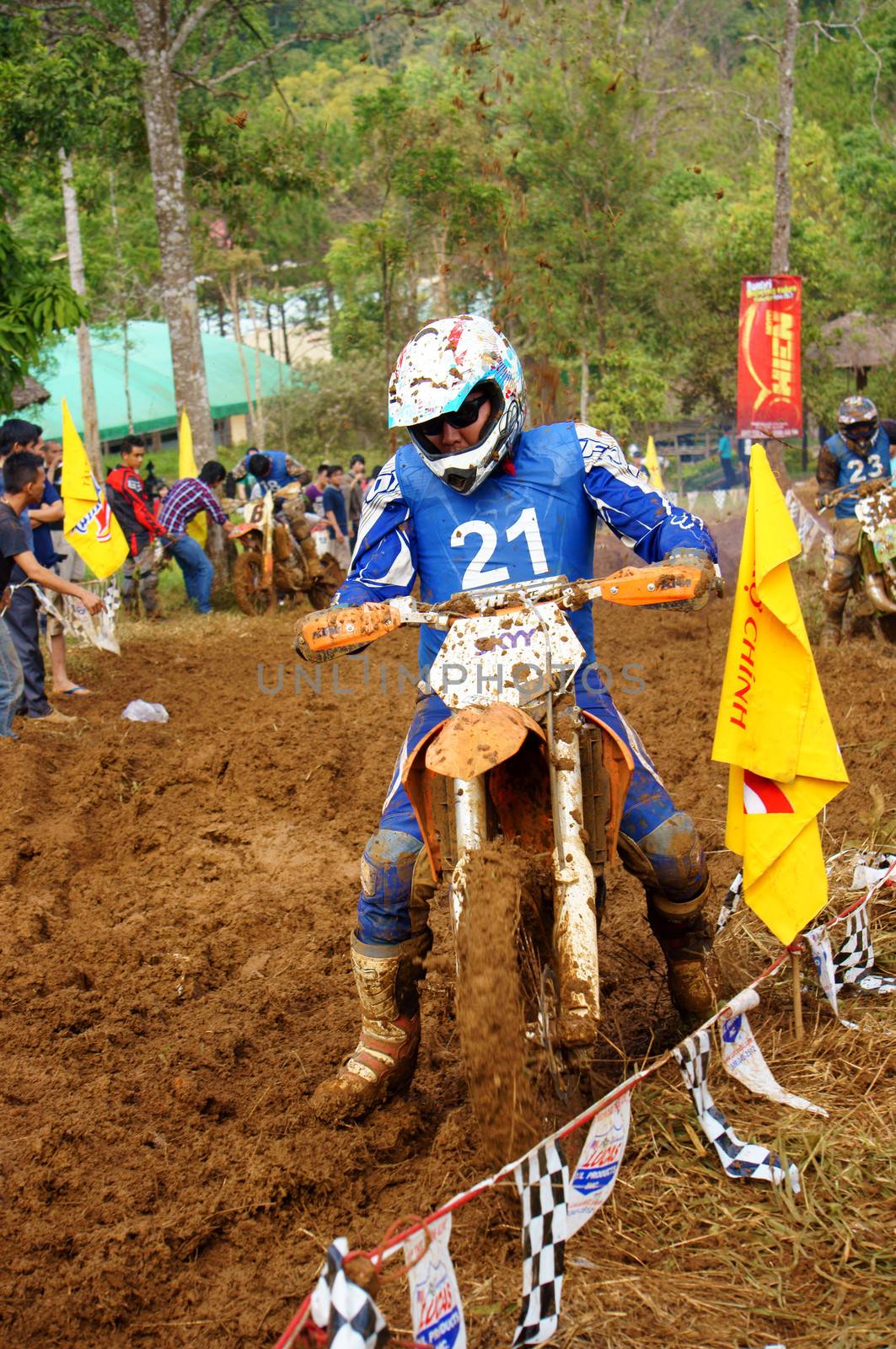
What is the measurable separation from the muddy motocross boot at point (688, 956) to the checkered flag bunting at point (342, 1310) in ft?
6.07

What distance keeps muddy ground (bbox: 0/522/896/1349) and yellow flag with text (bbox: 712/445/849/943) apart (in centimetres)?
51

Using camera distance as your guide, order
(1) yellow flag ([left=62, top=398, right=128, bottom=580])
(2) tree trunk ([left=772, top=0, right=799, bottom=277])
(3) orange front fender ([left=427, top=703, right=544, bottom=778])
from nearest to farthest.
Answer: (3) orange front fender ([left=427, top=703, right=544, bottom=778])
(1) yellow flag ([left=62, top=398, right=128, bottom=580])
(2) tree trunk ([left=772, top=0, right=799, bottom=277])

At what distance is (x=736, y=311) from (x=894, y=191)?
17.3ft

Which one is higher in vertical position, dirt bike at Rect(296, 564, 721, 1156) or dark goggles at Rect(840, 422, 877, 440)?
dark goggles at Rect(840, 422, 877, 440)

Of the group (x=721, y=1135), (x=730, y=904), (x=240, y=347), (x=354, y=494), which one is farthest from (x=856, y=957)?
(x=240, y=347)

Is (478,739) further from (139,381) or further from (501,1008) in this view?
(139,381)

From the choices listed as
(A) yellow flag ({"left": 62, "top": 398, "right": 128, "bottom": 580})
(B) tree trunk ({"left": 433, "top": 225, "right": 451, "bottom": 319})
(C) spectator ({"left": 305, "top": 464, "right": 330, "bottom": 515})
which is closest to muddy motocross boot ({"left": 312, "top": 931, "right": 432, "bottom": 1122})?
(A) yellow flag ({"left": 62, "top": 398, "right": 128, "bottom": 580})

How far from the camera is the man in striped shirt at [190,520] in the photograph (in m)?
15.0

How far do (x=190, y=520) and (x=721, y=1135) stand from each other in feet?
41.3

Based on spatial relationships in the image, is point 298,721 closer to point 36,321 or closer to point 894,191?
point 36,321

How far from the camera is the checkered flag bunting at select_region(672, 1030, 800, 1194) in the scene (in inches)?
135

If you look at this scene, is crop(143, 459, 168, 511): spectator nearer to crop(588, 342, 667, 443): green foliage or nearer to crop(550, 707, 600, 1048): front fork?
crop(550, 707, 600, 1048): front fork

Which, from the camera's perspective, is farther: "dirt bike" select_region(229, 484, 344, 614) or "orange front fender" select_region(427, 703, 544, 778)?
"dirt bike" select_region(229, 484, 344, 614)

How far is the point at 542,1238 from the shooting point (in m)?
2.88
